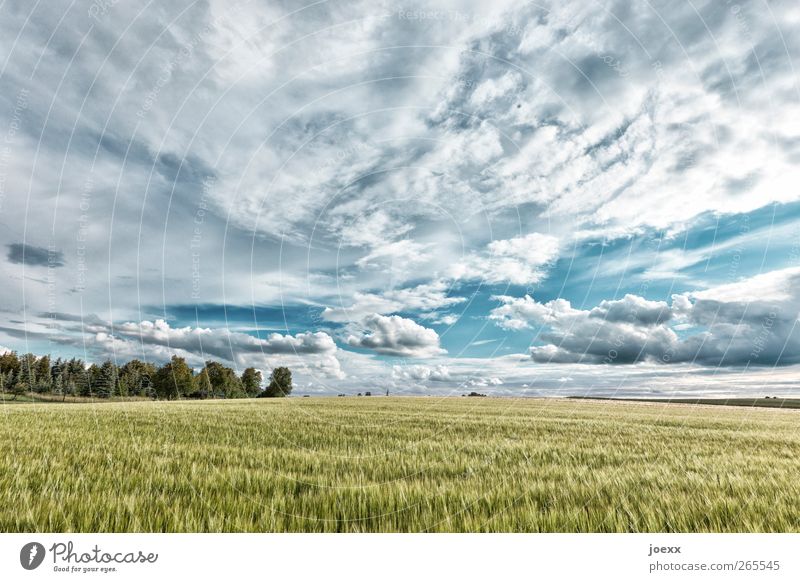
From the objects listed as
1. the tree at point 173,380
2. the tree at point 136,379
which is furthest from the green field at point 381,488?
the tree at point 136,379

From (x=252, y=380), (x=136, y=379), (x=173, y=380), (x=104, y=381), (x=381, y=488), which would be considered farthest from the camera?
(x=104, y=381)

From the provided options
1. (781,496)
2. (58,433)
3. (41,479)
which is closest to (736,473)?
(781,496)

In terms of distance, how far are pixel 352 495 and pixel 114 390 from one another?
5348 inches

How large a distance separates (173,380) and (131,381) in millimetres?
24950

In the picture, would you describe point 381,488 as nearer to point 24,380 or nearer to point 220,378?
point 220,378

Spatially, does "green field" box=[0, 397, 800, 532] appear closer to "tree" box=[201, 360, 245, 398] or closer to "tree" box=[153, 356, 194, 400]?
"tree" box=[201, 360, 245, 398]

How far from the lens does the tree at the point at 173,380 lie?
326ft

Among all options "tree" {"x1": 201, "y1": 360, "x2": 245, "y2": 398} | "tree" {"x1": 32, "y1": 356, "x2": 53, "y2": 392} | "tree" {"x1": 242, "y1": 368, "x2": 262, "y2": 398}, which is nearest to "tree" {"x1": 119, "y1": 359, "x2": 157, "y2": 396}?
"tree" {"x1": 32, "y1": 356, "x2": 53, "y2": 392}

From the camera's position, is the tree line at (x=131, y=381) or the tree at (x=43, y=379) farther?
the tree at (x=43, y=379)

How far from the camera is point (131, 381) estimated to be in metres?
116

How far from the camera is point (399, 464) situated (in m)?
8.53

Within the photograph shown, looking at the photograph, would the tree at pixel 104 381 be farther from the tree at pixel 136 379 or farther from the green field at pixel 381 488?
the green field at pixel 381 488

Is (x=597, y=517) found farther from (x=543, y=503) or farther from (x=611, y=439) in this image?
(x=611, y=439)

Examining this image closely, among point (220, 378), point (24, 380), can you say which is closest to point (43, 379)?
point (24, 380)
